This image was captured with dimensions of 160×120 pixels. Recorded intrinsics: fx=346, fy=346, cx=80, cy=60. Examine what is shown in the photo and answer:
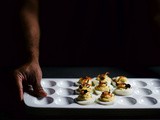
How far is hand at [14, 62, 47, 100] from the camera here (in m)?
1.80

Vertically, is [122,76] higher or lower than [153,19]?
lower

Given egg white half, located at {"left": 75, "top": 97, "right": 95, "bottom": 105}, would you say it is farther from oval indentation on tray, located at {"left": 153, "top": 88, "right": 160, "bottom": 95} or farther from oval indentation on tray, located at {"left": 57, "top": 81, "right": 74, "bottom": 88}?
oval indentation on tray, located at {"left": 153, "top": 88, "right": 160, "bottom": 95}

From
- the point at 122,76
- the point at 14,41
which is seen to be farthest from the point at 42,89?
the point at 14,41

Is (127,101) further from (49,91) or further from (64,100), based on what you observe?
(49,91)

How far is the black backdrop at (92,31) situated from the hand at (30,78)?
975mm

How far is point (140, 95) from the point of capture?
1898 millimetres

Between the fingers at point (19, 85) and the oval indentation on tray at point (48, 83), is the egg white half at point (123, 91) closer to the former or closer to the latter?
the oval indentation on tray at point (48, 83)

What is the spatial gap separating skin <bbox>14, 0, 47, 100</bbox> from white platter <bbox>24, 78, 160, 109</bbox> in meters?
0.07

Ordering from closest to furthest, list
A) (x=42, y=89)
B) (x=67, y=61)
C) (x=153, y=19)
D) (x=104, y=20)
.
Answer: (x=42, y=89) → (x=153, y=19) → (x=104, y=20) → (x=67, y=61)

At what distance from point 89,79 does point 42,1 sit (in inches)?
45.1

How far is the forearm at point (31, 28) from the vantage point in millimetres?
2104

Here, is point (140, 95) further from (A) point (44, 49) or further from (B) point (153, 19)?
(A) point (44, 49)
